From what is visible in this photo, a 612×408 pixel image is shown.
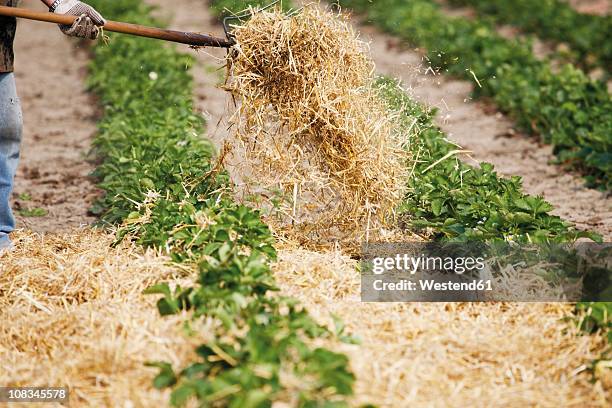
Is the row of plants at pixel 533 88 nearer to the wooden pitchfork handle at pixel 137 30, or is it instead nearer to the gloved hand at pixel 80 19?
the wooden pitchfork handle at pixel 137 30

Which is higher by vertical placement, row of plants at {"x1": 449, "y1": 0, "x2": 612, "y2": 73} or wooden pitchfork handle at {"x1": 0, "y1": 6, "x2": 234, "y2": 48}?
row of plants at {"x1": 449, "y1": 0, "x2": 612, "y2": 73}

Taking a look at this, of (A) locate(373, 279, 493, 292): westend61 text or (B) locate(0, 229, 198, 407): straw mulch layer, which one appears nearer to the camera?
(B) locate(0, 229, 198, 407): straw mulch layer

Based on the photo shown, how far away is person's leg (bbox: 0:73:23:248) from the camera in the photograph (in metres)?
4.20

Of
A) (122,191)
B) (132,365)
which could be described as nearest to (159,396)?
(132,365)

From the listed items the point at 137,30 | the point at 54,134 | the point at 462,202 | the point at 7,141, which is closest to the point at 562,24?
the point at 54,134

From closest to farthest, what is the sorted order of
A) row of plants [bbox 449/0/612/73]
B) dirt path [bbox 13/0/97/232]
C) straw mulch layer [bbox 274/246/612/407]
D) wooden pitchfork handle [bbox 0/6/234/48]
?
straw mulch layer [bbox 274/246/612/407]
wooden pitchfork handle [bbox 0/6/234/48]
dirt path [bbox 13/0/97/232]
row of plants [bbox 449/0/612/73]

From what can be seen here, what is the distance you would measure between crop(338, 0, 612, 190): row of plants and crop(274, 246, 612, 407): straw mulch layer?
1.93 m

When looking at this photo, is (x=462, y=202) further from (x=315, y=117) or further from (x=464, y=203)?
(x=315, y=117)

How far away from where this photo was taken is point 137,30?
409 centimetres

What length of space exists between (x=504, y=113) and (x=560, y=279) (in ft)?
16.3

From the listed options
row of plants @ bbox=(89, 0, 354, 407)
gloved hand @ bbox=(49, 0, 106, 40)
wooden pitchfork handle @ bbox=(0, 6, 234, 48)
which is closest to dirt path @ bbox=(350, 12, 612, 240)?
wooden pitchfork handle @ bbox=(0, 6, 234, 48)

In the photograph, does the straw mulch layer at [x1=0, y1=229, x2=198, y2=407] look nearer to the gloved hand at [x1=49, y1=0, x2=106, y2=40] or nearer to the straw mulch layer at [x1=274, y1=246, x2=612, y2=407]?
the straw mulch layer at [x1=274, y1=246, x2=612, y2=407]

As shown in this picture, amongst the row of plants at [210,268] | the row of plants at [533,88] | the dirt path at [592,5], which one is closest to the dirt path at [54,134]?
the row of plants at [210,268]

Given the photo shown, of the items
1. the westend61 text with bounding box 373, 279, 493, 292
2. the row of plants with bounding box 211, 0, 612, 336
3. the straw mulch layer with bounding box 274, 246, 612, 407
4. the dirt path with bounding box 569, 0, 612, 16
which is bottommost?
the straw mulch layer with bounding box 274, 246, 612, 407
